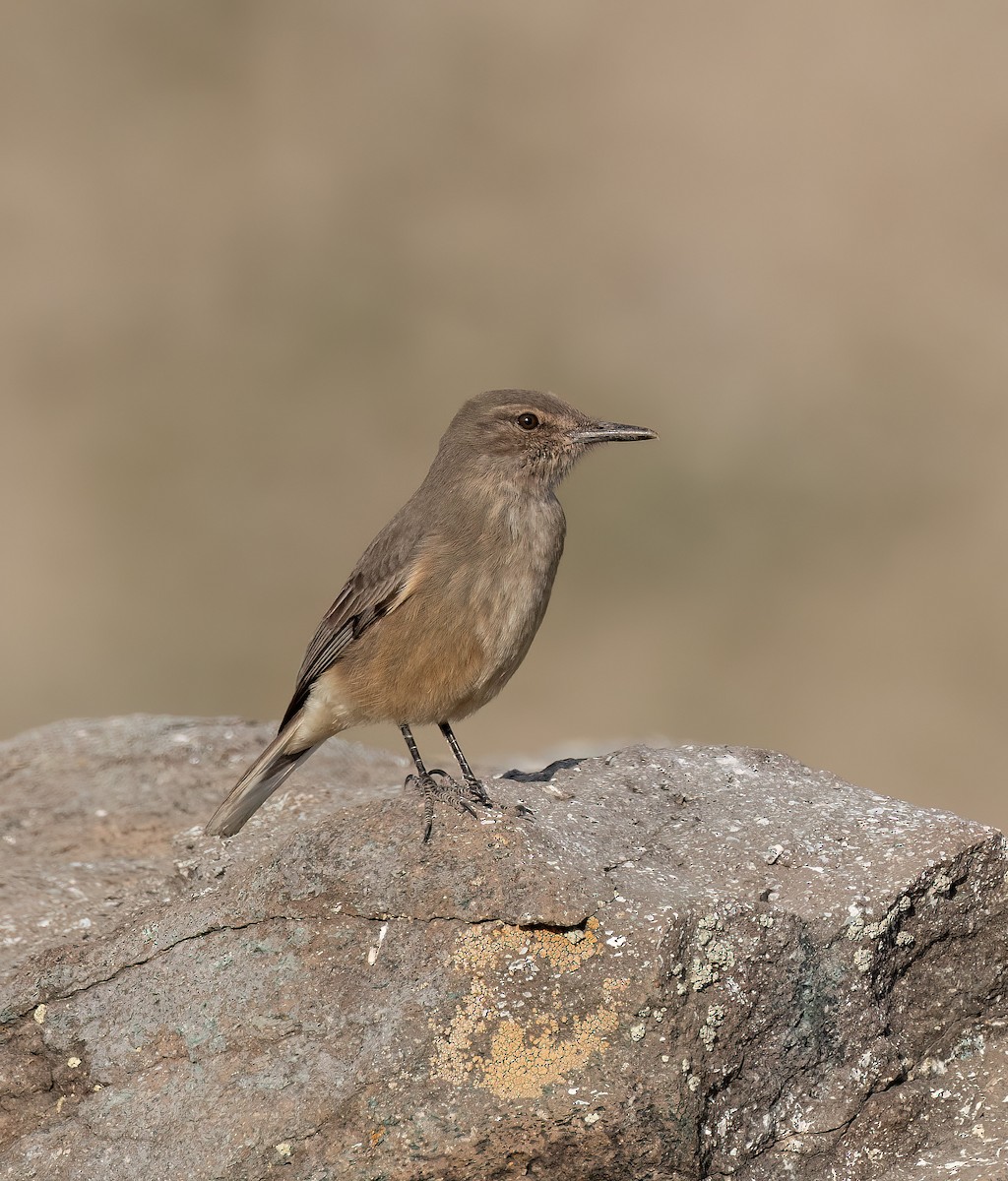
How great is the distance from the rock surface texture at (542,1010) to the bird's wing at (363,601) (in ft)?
4.57

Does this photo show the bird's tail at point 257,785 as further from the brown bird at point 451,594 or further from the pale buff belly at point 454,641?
the pale buff belly at point 454,641

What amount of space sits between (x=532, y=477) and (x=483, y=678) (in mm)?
1056

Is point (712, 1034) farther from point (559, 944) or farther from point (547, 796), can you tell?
point (547, 796)

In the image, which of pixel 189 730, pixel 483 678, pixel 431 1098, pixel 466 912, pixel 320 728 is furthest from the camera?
pixel 189 730

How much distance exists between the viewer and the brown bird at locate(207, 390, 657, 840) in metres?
5.75

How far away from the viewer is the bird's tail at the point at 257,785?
233 inches

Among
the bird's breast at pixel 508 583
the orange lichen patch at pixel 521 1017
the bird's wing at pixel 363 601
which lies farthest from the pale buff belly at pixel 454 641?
the orange lichen patch at pixel 521 1017

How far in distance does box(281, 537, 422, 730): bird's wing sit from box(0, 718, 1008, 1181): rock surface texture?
139 cm

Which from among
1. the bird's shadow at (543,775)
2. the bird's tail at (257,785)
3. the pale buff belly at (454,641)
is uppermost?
the pale buff belly at (454,641)

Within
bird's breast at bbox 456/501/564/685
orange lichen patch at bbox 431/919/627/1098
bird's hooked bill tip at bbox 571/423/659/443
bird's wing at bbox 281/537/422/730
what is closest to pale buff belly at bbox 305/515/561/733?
bird's breast at bbox 456/501/564/685

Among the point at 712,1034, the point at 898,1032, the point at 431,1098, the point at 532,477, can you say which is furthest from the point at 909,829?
the point at 532,477

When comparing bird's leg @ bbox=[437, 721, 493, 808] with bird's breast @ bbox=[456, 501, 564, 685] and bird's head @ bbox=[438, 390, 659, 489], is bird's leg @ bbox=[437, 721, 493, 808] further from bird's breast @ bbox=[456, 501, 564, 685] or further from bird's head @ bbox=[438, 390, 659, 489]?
bird's head @ bbox=[438, 390, 659, 489]

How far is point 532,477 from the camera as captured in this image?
20.8 ft

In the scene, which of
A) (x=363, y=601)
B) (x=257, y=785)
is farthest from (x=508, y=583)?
(x=257, y=785)
